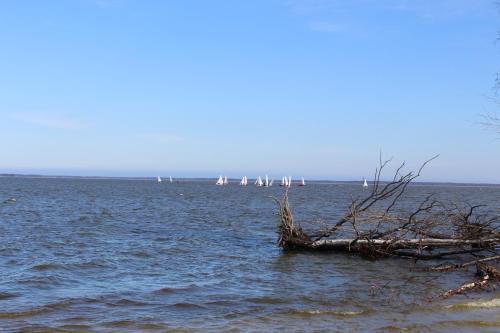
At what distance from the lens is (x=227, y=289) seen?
12523mm

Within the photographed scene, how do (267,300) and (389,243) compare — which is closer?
(267,300)

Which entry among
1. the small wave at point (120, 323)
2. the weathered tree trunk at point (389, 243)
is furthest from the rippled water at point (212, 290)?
the weathered tree trunk at point (389, 243)

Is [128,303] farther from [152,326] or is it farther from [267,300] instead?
[267,300]

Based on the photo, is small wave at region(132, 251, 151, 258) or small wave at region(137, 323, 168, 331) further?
small wave at region(132, 251, 151, 258)

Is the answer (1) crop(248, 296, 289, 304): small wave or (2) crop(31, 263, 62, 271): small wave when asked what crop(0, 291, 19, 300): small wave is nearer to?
(2) crop(31, 263, 62, 271): small wave

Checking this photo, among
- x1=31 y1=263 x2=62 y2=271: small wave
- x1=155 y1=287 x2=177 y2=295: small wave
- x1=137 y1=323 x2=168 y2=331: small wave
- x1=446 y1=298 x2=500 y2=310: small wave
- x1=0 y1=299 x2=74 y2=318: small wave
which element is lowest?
x1=137 y1=323 x2=168 y2=331: small wave

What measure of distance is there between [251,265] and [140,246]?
508 cm

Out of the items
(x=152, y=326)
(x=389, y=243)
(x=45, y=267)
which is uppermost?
(x=389, y=243)

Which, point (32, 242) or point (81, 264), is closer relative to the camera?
point (81, 264)

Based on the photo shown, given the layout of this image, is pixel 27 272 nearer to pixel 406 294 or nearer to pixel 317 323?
pixel 317 323

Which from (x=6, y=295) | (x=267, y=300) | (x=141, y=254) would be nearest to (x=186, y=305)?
(x=267, y=300)

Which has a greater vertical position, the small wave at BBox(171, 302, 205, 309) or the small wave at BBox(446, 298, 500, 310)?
the small wave at BBox(446, 298, 500, 310)

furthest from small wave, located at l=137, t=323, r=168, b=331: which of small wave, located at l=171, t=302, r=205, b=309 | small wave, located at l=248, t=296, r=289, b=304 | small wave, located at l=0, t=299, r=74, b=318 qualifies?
small wave, located at l=248, t=296, r=289, b=304

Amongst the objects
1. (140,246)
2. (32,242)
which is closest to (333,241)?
(140,246)
